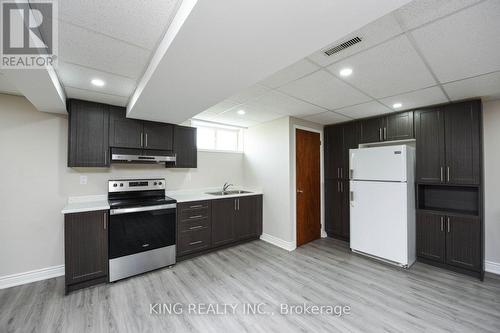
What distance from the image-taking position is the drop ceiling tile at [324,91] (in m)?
2.18

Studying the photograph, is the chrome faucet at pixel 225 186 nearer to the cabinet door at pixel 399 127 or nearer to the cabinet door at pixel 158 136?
the cabinet door at pixel 158 136

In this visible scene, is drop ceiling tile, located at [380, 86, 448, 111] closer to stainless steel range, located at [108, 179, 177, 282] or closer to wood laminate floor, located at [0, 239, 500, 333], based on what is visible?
wood laminate floor, located at [0, 239, 500, 333]

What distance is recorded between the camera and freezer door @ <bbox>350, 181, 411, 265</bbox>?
290 cm

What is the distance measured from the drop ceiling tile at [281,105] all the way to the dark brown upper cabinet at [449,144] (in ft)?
5.22

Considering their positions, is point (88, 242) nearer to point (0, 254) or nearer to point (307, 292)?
point (0, 254)

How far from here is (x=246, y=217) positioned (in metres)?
3.88

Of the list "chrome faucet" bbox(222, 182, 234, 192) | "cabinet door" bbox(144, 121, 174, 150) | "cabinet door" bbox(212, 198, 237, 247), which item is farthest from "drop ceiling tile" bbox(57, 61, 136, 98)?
"chrome faucet" bbox(222, 182, 234, 192)

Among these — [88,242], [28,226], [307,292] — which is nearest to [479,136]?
[307,292]

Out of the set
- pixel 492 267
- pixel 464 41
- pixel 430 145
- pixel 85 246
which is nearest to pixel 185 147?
pixel 85 246

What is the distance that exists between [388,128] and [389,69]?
1.86 meters

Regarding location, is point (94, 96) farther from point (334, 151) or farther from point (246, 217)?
point (334, 151)

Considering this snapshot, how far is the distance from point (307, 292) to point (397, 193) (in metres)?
1.92

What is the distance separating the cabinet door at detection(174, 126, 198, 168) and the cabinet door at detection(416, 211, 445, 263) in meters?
3.76

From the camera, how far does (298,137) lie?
12.5ft
